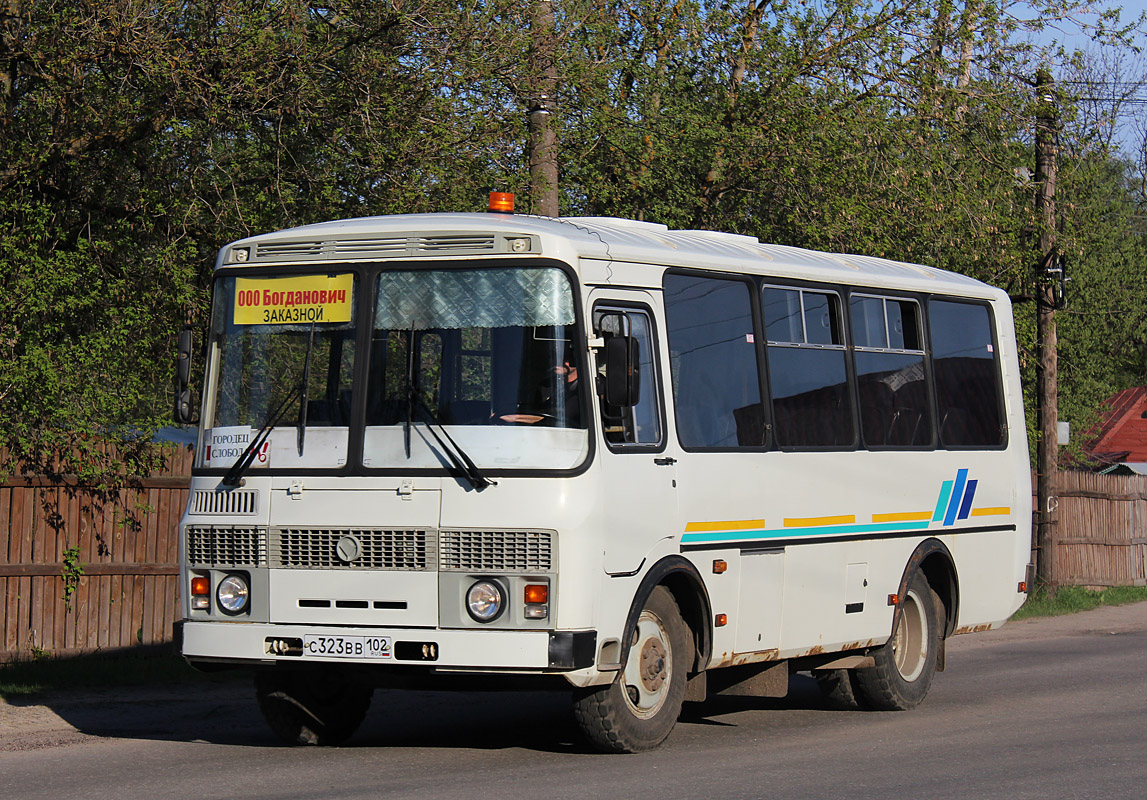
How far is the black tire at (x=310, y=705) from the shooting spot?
33.3 feet

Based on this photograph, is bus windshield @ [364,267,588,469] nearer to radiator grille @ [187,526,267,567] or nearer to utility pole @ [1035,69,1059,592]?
radiator grille @ [187,526,267,567]

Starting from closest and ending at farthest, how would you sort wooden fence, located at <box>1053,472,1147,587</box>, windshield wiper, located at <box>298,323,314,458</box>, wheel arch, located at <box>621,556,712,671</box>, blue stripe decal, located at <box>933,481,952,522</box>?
windshield wiper, located at <box>298,323,314,458</box>, wheel arch, located at <box>621,556,712,671</box>, blue stripe decal, located at <box>933,481,952,522</box>, wooden fence, located at <box>1053,472,1147,587</box>

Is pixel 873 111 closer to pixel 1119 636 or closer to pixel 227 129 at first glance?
pixel 1119 636

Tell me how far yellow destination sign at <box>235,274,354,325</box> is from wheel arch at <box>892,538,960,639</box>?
4990 millimetres

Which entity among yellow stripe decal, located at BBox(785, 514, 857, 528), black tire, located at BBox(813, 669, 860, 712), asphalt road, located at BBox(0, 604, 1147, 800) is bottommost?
asphalt road, located at BBox(0, 604, 1147, 800)

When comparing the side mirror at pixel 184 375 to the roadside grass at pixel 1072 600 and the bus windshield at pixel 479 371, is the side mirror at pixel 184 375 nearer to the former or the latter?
the bus windshield at pixel 479 371

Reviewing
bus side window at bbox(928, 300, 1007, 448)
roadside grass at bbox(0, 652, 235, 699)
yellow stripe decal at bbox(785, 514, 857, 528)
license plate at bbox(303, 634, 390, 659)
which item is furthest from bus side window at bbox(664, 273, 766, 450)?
roadside grass at bbox(0, 652, 235, 699)

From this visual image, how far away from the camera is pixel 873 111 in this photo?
1931 centimetres

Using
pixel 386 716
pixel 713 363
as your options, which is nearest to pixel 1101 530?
pixel 386 716

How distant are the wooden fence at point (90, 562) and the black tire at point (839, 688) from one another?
552cm

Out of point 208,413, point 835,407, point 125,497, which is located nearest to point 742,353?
point 835,407

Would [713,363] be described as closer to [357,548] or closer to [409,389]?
[409,389]

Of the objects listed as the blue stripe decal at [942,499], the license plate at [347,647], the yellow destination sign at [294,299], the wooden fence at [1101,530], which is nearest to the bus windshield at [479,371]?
the yellow destination sign at [294,299]

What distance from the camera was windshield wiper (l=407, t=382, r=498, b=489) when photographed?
29.5ft
